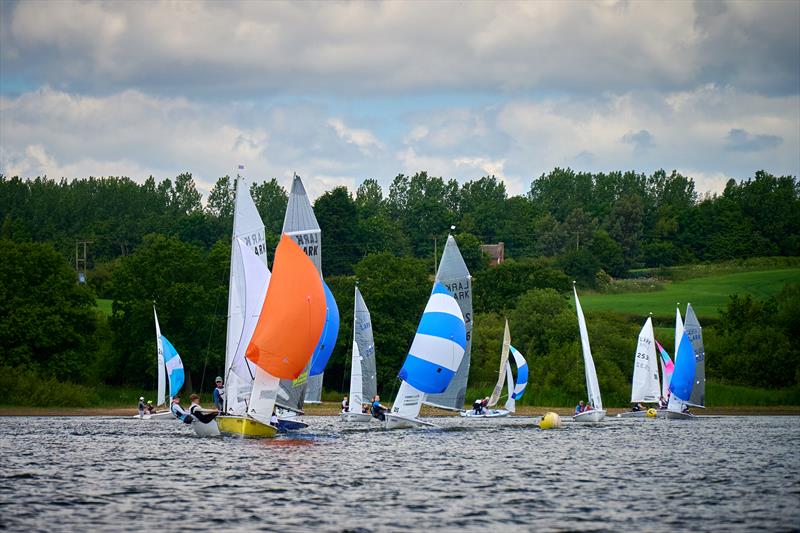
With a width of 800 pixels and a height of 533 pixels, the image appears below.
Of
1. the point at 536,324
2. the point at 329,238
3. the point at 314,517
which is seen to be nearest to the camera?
the point at 314,517

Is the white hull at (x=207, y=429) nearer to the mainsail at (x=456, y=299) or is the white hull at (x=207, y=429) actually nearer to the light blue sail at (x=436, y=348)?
the light blue sail at (x=436, y=348)

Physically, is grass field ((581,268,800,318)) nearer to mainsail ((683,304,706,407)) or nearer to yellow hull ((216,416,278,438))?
mainsail ((683,304,706,407))

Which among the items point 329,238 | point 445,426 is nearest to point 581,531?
point 445,426

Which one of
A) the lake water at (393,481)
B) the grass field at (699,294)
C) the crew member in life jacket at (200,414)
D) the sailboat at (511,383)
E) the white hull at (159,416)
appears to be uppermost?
the grass field at (699,294)

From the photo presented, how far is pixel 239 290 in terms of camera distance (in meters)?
51.6

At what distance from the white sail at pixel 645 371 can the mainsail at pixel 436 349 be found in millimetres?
36847

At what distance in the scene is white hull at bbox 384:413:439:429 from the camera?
59.5 meters

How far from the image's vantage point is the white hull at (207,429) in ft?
175

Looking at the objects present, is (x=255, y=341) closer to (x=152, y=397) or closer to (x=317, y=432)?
(x=317, y=432)

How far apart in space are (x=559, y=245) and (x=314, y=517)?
543 feet

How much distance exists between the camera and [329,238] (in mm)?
160125

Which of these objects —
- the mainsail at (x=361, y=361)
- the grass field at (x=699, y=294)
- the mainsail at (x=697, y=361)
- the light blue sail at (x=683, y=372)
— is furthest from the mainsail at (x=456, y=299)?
the grass field at (x=699, y=294)

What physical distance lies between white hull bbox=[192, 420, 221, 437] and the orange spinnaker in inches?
233

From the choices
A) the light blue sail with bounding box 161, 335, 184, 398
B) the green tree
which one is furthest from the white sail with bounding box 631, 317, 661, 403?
the green tree
